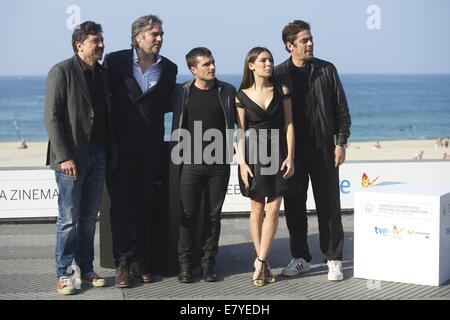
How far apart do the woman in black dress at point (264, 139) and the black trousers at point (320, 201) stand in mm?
190

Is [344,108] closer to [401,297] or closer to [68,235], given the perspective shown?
[401,297]

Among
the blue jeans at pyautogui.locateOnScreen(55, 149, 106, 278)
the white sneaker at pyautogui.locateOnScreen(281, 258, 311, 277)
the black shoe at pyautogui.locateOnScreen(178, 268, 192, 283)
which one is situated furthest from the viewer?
the white sneaker at pyautogui.locateOnScreen(281, 258, 311, 277)

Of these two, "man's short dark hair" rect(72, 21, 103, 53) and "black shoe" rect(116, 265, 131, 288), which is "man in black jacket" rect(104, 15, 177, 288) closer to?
"black shoe" rect(116, 265, 131, 288)

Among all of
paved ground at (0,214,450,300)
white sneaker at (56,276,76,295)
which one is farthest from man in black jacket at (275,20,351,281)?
white sneaker at (56,276,76,295)

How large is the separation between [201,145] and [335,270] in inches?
53.4

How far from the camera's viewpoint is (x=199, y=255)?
6199 mm

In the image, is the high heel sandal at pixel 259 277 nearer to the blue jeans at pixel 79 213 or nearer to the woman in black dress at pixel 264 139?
the woman in black dress at pixel 264 139

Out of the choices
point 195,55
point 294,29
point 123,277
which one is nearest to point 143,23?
point 195,55

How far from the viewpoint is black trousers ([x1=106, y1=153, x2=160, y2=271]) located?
18.7 ft

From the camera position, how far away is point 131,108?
5.64 meters

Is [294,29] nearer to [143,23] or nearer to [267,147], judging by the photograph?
[267,147]

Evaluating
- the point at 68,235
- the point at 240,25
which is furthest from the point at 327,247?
the point at 240,25

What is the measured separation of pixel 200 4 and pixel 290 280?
1050 cm

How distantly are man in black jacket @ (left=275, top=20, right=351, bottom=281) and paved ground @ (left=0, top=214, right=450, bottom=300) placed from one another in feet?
0.97
